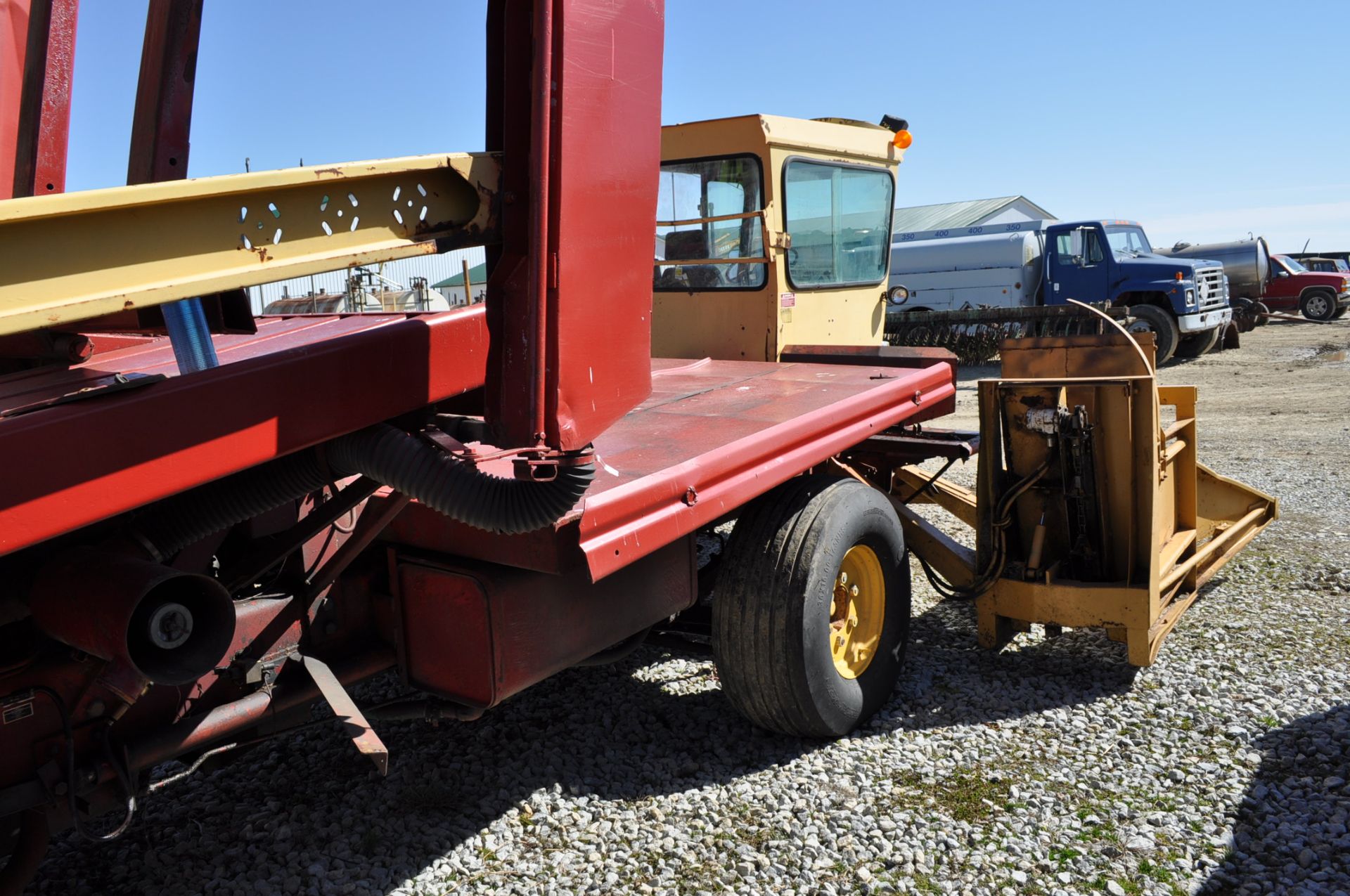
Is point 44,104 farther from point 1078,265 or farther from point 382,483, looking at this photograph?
point 1078,265

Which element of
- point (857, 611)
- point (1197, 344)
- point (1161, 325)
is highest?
point (1161, 325)

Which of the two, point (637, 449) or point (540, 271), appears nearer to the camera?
point (540, 271)

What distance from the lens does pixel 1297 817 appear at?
3051 millimetres

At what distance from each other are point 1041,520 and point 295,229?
3.47 m

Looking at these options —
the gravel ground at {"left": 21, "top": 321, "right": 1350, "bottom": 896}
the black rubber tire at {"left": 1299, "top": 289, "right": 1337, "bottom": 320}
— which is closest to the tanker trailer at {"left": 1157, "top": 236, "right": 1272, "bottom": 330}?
the black rubber tire at {"left": 1299, "top": 289, "right": 1337, "bottom": 320}

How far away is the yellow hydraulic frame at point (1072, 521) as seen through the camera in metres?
3.99

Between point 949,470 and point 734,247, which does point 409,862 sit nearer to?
point 734,247

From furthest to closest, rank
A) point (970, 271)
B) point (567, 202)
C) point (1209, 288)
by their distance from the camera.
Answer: point (970, 271)
point (1209, 288)
point (567, 202)

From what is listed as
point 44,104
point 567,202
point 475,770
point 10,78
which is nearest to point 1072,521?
point 475,770

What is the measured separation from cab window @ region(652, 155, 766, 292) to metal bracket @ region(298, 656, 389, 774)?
3.16 meters

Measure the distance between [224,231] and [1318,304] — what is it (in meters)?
27.0

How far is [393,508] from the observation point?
247cm

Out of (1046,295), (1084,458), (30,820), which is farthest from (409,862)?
(1046,295)

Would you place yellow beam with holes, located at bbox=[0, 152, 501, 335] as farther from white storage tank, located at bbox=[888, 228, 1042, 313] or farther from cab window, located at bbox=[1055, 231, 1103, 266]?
cab window, located at bbox=[1055, 231, 1103, 266]
